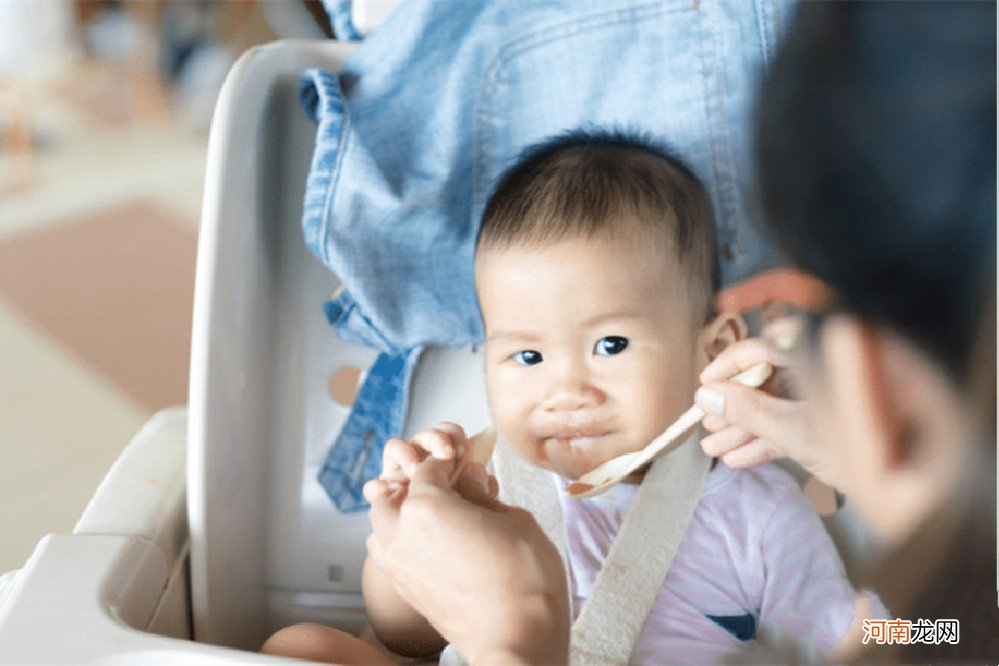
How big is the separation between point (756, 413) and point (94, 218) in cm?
115

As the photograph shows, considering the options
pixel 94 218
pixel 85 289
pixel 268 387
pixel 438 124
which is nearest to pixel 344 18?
pixel 438 124

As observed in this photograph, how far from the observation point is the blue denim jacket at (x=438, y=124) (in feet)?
1.83

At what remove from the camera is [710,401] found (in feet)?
1.50

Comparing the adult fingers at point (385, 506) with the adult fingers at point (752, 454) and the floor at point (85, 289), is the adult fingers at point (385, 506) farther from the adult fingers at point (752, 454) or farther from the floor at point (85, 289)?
the floor at point (85, 289)

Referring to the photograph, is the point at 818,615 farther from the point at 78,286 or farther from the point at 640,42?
the point at 78,286

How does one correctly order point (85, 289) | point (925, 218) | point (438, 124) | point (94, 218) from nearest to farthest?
point (925, 218) < point (438, 124) < point (85, 289) < point (94, 218)

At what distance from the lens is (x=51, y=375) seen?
114cm

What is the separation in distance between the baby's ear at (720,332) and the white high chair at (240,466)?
0.43 feet

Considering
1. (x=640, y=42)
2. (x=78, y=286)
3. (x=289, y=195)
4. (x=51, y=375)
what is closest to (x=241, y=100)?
(x=289, y=195)

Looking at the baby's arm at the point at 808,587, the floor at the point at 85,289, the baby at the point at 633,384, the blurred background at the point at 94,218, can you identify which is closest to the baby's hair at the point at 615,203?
the baby at the point at 633,384

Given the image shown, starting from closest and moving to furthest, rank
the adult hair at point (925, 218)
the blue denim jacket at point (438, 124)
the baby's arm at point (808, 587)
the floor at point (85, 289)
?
the adult hair at point (925, 218), the baby's arm at point (808, 587), the blue denim jacket at point (438, 124), the floor at point (85, 289)

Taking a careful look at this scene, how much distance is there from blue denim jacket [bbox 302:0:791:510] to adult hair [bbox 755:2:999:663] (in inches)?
5.5

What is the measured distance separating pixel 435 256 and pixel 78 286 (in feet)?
2.66

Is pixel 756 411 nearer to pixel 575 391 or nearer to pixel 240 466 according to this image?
pixel 575 391
